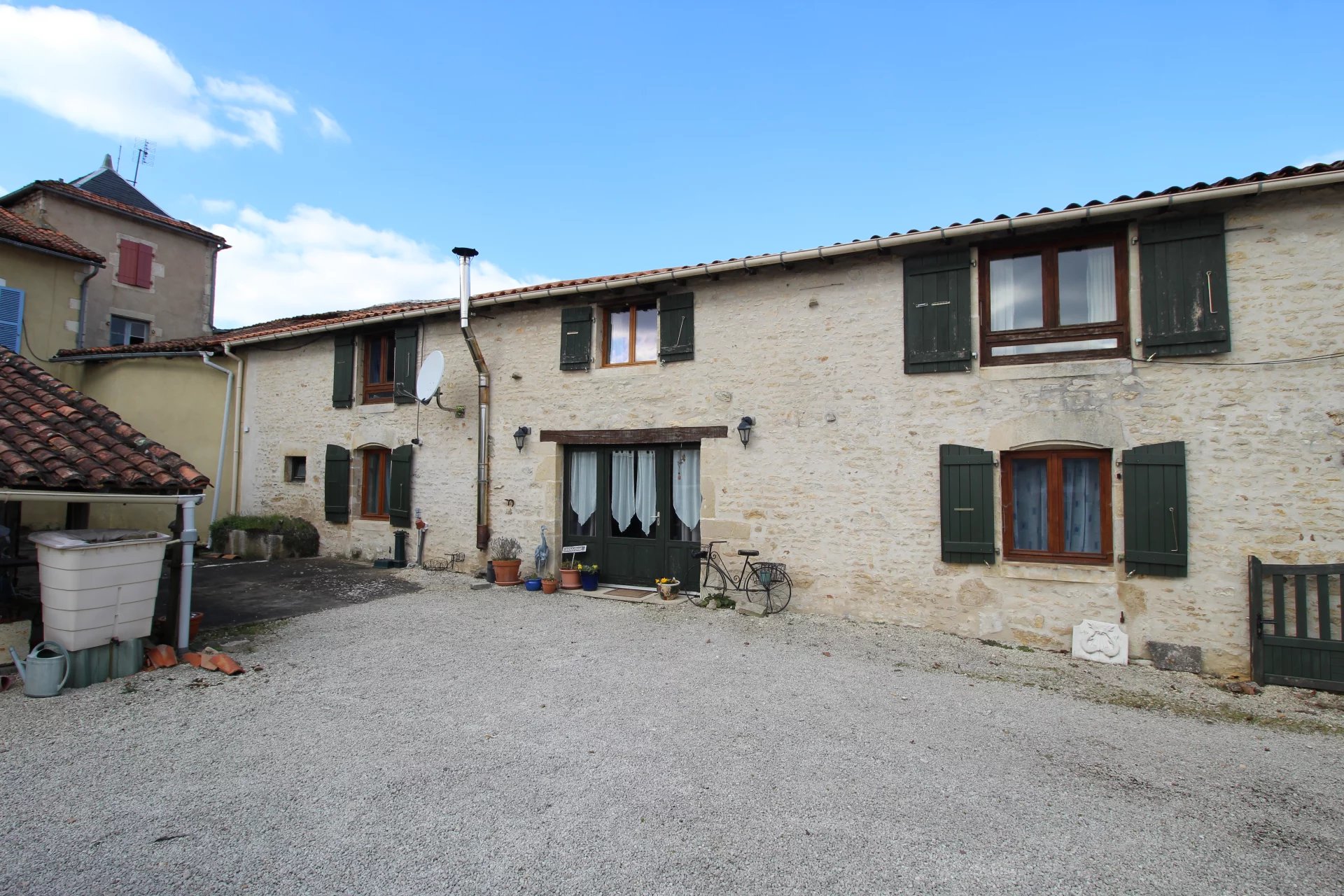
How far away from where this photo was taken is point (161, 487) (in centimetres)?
509

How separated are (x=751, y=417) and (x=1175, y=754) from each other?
4.69 m

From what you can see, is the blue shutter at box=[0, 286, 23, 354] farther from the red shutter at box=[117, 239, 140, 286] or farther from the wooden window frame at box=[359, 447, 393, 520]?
the wooden window frame at box=[359, 447, 393, 520]

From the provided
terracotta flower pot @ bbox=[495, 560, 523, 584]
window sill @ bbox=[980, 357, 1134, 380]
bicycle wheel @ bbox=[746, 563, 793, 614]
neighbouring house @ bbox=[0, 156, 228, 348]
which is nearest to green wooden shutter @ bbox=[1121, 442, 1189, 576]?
window sill @ bbox=[980, 357, 1134, 380]

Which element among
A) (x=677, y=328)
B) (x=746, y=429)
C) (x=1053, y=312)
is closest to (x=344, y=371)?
(x=677, y=328)

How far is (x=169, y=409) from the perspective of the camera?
37.0ft

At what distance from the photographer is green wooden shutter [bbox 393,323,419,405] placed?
9.79 meters

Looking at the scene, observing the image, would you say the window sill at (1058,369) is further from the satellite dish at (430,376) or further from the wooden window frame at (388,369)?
the wooden window frame at (388,369)

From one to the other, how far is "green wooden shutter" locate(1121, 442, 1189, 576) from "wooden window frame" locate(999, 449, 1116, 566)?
0.18 meters

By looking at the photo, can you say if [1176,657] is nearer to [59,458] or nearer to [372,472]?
[59,458]

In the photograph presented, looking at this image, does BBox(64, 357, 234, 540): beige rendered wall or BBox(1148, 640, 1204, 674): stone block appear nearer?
BBox(1148, 640, 1204, 674): stone block

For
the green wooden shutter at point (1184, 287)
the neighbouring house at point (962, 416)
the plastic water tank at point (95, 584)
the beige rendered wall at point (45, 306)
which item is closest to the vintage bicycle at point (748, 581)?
the neighbouring house at point (962, 416)

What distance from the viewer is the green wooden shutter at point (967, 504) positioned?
20.7ft

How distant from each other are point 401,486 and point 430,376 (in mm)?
1848

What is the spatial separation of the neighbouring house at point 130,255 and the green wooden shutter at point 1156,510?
16.4 metres
